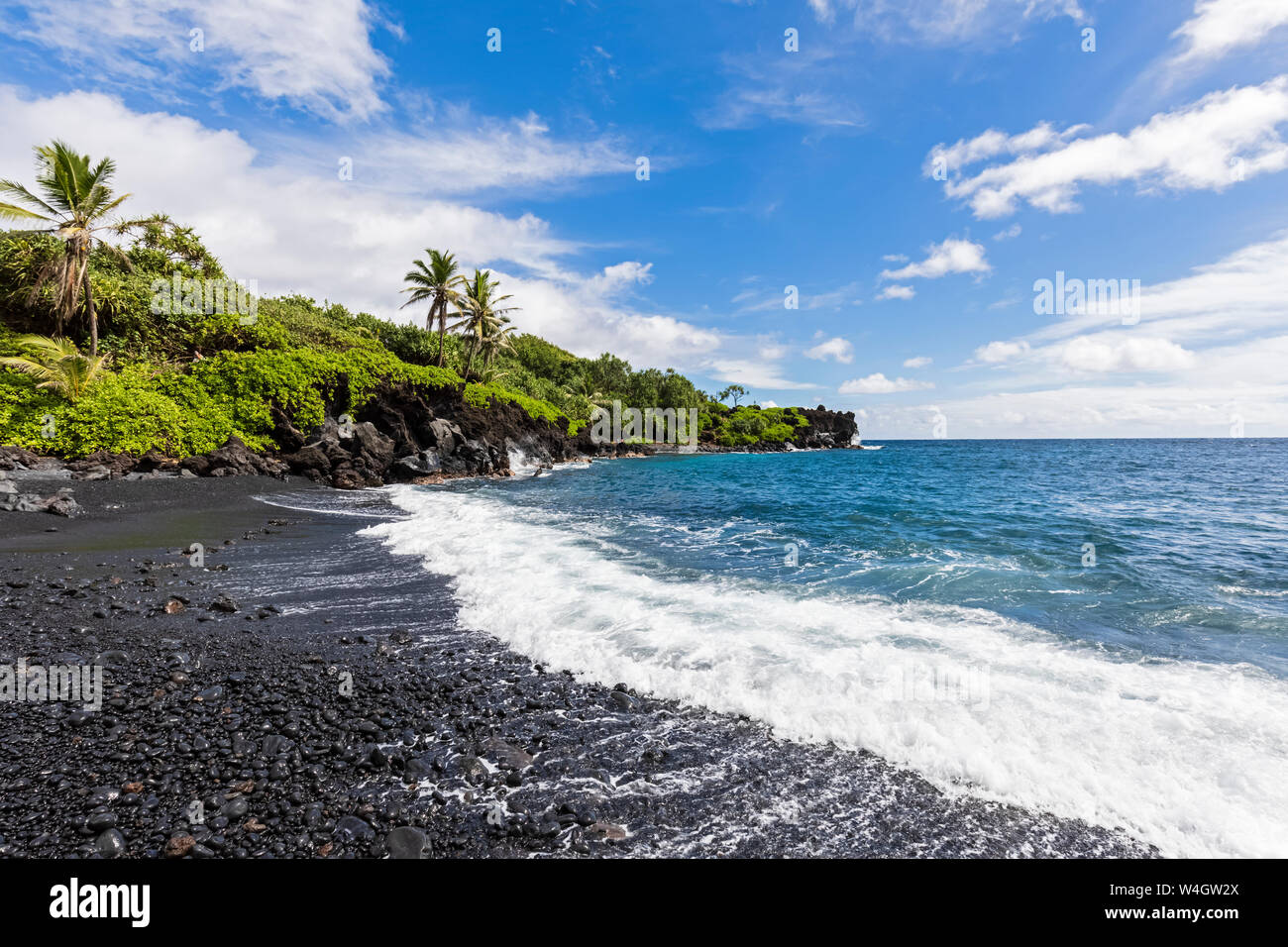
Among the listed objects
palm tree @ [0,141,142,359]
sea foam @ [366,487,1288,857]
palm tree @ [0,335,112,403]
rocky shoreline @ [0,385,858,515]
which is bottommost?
sea foam @ [366,487,1288,857]

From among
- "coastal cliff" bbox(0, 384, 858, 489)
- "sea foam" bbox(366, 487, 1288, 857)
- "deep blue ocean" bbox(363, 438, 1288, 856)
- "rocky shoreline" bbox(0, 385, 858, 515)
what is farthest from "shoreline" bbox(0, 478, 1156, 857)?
"coastal cliff" bbox(0, 384, 858, 489)

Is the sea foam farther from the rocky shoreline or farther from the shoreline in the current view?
the rocky shoreline

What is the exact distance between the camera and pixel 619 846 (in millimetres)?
3836

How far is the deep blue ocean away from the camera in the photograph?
4906mm

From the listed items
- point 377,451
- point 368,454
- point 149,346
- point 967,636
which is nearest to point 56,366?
point 149,346

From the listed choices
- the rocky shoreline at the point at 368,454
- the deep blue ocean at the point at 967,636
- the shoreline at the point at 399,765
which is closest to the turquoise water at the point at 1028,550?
the deep blue ocean at the point at 967,636

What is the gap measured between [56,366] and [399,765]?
28.8 m

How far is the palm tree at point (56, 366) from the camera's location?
66.2ft

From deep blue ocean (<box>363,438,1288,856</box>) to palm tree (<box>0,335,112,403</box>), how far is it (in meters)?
16.1

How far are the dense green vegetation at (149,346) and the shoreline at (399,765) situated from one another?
1897cm

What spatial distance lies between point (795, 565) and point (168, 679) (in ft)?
42.6

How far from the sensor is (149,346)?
27469 millimetres

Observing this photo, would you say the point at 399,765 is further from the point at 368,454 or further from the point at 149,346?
the point at 149,346

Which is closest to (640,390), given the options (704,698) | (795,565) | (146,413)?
(146,413)
